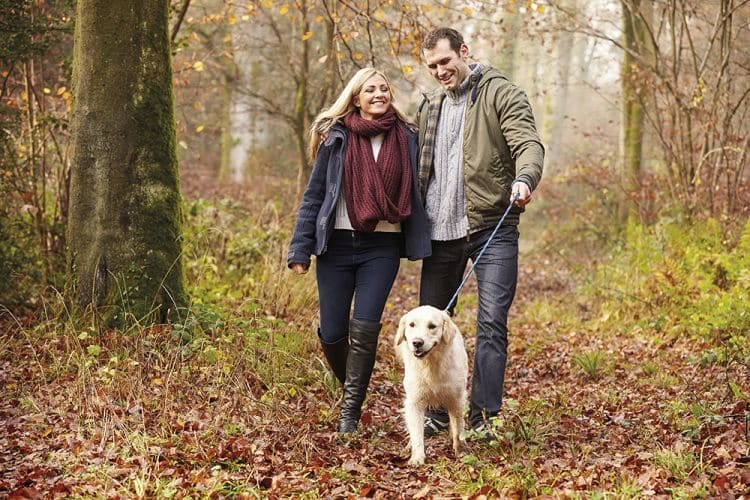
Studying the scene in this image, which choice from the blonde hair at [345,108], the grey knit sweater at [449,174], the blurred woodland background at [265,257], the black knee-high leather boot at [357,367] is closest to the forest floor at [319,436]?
the blurred woodland background at [265,257]

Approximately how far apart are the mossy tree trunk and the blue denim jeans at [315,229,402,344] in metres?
1.56

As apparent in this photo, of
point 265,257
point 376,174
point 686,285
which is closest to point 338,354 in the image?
point 376,174

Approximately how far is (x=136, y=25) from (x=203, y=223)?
3.70 metres

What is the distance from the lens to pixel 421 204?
5.02 meters

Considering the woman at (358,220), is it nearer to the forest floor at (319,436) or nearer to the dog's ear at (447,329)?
the dog's ear at (447,329)

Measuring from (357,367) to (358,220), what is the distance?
0.97 metres

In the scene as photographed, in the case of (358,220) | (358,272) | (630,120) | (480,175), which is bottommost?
(358,272)

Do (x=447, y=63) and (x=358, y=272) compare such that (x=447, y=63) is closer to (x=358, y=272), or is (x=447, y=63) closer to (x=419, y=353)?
(x=358, y=272)

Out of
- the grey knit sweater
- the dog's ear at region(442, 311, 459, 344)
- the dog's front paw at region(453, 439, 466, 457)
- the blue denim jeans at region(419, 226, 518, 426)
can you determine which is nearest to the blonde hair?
the grey knit sweater

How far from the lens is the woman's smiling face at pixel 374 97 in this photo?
505 centimetres

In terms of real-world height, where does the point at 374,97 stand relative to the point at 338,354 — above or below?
above

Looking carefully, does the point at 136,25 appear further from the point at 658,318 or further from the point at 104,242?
the point at 658,318

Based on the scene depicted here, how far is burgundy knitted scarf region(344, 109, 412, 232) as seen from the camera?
4.86 m

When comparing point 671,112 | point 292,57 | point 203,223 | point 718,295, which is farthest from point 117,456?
point 292,57
